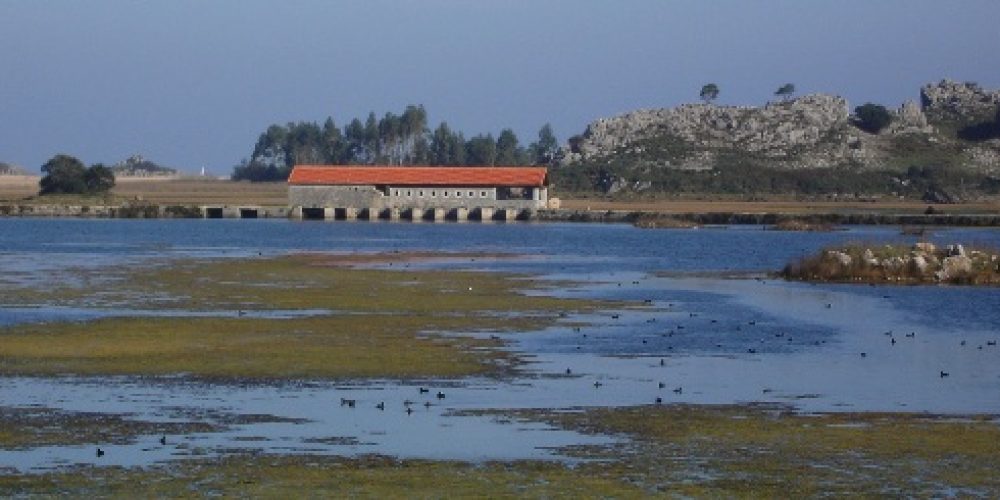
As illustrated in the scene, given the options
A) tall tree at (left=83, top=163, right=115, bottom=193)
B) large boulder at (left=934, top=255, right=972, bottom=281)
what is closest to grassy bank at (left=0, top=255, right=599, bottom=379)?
large boulder at (left=934, top=255, right=972, bottom=281)

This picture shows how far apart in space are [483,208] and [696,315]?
9499 cm

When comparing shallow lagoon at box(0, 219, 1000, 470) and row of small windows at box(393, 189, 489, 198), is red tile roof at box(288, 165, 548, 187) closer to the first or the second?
row of small windows at box(393, 189, 489, 198)

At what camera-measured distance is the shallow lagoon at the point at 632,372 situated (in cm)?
2550

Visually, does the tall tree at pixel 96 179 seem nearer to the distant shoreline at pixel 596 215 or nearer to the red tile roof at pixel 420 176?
the distant shoreline at pixel 596 215

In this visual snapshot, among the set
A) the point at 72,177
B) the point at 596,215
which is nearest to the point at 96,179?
the point at 72,177

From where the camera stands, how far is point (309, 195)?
146 meters

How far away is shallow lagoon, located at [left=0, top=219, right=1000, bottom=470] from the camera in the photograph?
25500 millimetres

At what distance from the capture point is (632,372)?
113 ft

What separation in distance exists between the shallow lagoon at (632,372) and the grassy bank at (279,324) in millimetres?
1644

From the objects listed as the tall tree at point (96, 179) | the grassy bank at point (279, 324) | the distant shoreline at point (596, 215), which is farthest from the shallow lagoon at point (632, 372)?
the tall tree at point (96, 179)

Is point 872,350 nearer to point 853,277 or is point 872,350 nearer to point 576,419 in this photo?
point 576,419

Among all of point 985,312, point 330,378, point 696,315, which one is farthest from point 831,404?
point 985,312

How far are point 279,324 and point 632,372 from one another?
1204cm

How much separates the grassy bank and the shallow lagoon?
1.64 metres
